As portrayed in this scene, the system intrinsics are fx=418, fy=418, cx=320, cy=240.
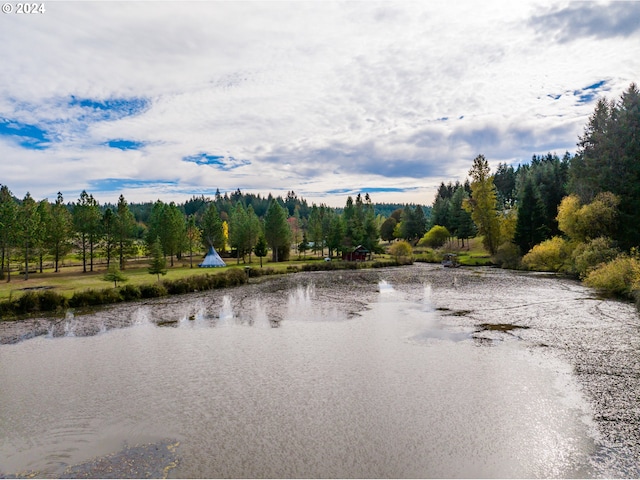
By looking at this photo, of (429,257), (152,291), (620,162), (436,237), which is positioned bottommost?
(152,291)

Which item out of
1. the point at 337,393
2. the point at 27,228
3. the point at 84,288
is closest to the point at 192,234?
the point at 27,228

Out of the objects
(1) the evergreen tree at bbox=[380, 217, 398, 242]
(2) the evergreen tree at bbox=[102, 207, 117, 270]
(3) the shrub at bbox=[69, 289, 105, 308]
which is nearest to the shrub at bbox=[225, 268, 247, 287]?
(3) the shrub at bbox=[69, 289, 105, 308]

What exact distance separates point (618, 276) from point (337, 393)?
31485 mm

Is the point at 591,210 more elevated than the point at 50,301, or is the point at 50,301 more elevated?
the point at 591,210

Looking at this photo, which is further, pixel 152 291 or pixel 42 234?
pixel 42 234

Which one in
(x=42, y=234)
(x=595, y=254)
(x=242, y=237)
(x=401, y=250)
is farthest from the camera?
(x=401, y=250)

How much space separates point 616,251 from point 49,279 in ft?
203

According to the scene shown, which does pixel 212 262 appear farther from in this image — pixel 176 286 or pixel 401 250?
pixel 401 250

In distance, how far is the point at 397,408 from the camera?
14.2m

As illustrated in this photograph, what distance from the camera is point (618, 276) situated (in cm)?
3525

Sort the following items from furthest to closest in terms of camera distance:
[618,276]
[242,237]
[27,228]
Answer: [242,237] → [27,228] → [618,276]

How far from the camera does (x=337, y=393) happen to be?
51.4 feet

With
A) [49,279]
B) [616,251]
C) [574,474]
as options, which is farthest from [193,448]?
[49,279]

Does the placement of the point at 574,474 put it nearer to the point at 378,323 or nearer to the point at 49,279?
the point at 378,323
